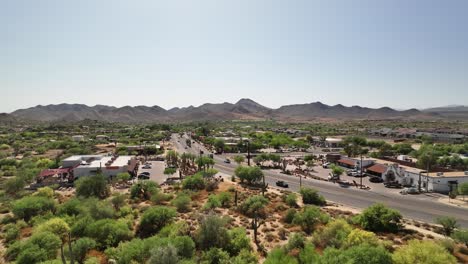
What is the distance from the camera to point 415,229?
33312mm

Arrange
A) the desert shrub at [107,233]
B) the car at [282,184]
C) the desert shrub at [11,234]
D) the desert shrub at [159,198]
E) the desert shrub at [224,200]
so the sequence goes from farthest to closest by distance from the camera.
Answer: the car at [282,184] < the desert shrub at [224,200] < the desert shrub at [159,198] < the desert shrub at [11,234] < the desert shrub at [107,233]

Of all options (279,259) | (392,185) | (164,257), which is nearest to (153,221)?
(164,257)

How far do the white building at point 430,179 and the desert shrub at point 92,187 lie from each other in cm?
5413

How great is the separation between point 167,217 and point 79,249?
383 inches

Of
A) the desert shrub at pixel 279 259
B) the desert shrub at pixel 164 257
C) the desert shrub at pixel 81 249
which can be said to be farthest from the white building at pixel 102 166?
the desert shrub at pixel 279 259

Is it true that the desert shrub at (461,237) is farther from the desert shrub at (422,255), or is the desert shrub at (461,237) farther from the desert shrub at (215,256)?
the desert shrub at (215,256)

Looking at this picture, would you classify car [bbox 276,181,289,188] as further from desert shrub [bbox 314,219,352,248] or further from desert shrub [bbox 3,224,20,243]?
desert shrub [bbox 3,224,20,243]

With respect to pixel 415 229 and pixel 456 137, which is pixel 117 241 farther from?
pixel 456 137

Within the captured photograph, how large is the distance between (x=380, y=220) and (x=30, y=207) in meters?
42.7

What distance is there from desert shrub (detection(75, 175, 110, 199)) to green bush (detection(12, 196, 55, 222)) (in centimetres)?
607

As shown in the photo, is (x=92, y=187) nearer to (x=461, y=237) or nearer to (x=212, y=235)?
(x=212, y=235)

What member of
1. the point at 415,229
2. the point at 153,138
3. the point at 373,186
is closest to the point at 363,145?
the point at 373,186

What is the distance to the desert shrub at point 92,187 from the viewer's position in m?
45.3

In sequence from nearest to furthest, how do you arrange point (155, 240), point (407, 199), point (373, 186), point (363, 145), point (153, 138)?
point (155, 240)
point (407, 199)
point (373, 186)
point (363, 145)
point (153, 138)
